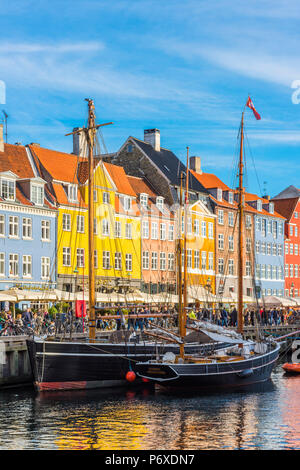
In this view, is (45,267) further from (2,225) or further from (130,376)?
(130,376)

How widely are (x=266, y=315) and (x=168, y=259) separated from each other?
11737 millimetres

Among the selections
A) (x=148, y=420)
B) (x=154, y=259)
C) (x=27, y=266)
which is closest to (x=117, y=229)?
(x=154, y=259)

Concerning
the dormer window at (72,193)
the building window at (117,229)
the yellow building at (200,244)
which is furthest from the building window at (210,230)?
the dormer window at (72,193)

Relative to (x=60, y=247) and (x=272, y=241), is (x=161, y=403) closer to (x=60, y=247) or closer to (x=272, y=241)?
(x=60, y=247)

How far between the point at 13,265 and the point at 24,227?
118 inches

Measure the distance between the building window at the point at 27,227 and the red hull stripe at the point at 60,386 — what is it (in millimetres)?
21243

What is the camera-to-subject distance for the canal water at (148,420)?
21.8 meters

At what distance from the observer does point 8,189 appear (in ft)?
168

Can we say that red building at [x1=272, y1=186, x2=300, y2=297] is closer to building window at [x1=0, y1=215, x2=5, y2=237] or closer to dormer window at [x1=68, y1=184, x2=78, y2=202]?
dormer window at [x1=68, y1=184, x2=78, y2=202]

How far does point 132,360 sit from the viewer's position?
1341 inches

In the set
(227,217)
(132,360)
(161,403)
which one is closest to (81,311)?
(132,360)

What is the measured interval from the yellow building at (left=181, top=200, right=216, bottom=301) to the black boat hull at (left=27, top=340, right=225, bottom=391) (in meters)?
34.2

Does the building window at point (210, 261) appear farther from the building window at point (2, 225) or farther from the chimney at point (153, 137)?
the building window at point (2, 225)

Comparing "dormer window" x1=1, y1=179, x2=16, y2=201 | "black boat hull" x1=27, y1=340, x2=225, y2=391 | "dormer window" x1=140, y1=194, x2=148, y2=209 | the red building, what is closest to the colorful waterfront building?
"dormer window" x1=140, y1=194, x2=148, y2=209
